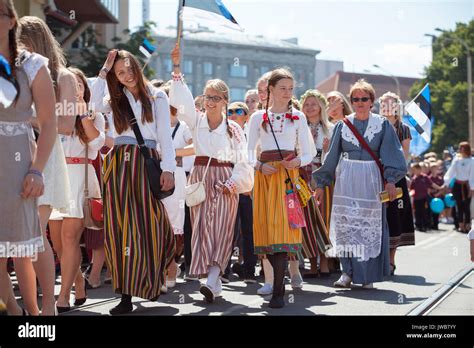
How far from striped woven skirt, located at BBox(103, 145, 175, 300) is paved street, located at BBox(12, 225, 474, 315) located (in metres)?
0.34

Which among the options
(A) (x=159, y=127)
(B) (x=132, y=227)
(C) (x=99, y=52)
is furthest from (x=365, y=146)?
(C) (x=99, y=52)

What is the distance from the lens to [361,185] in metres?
9.70

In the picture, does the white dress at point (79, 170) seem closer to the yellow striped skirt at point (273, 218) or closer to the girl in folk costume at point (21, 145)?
the yellow striped skirt at point (273, 218)

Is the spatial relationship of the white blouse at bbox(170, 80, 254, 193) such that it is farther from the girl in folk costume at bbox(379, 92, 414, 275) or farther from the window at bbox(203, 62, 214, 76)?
the window at bbox(203, 62, 214, 76)

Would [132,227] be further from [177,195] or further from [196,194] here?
[177,195]

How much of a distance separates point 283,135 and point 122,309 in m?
Answer: 2.09

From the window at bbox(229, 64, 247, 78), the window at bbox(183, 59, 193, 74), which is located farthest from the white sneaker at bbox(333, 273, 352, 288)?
the window at bbox(229, 64, 247, 78)

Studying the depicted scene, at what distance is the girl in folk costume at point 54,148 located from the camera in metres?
6.26

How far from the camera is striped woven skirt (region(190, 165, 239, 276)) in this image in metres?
8.70
